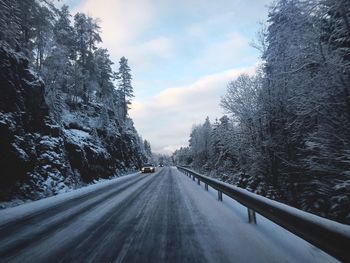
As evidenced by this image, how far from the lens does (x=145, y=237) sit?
5422 millimetres

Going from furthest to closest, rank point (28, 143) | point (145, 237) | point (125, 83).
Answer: point (125, 83) < point (28, 143) < point (145, 237)

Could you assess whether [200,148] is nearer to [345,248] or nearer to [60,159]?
[60,159]

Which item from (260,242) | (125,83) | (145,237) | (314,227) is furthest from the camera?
(125,83)

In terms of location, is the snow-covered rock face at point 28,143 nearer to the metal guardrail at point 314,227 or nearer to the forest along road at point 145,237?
the forest along road at point 145,237

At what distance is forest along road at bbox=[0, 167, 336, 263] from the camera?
4.34m

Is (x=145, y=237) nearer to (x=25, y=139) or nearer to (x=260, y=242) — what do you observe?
(x=260, y=242)

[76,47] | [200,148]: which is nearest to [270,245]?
[76,47]

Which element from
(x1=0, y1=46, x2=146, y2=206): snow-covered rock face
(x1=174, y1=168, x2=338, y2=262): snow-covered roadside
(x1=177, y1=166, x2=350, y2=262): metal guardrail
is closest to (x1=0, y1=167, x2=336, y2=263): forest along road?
(x1=174, y1=168, x2=338, y2=262): snow-covered roadside

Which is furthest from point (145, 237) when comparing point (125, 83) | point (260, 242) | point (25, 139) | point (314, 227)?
point (125, 83)

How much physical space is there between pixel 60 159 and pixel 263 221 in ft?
48.8


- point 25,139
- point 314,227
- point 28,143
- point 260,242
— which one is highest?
point 25,139

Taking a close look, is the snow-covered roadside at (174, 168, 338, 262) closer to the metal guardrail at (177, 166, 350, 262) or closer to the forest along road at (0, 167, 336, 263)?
the forest along road at (0, 167, 336, 263)

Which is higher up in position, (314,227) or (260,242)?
(314,227)

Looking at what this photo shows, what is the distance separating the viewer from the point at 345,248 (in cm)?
296
